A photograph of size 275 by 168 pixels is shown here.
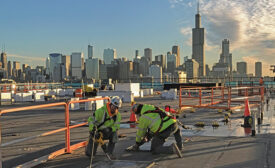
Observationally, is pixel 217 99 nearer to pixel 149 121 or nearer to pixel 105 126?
pixel 149 121

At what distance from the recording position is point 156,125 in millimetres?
7539

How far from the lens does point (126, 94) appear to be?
97.0 ft

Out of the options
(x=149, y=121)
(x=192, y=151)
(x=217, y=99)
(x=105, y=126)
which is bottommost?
(x=192, y=151)

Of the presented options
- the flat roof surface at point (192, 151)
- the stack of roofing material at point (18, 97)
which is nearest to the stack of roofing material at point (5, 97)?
the stack of roofing material at point (18, 97)

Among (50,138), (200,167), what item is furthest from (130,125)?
(200,167)

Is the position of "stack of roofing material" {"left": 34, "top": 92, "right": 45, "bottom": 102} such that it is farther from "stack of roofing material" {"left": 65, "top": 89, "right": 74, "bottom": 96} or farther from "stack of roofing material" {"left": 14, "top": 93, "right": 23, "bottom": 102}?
"stack of roofing material" {"left": 65, "top": 89, "right": 74, "bottom": 96}

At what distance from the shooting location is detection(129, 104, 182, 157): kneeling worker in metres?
7.48

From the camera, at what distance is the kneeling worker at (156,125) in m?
7.48

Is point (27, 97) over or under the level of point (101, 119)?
under

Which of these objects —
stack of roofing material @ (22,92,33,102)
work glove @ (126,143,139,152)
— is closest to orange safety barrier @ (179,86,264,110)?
work glove @ (126,143,139,152)

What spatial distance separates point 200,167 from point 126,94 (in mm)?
23184

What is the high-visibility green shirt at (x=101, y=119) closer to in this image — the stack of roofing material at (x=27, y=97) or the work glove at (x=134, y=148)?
the work glove at (x=134, y=148)

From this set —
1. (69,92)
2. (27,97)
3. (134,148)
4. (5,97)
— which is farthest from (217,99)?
(134,148)

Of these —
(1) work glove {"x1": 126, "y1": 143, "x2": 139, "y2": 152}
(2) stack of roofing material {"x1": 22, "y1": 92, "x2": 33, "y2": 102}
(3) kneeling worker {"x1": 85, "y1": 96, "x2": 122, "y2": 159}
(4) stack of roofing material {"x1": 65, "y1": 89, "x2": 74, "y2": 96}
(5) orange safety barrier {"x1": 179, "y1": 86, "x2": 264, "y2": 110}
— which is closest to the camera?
(3) kneeling worker {"x1": 85, "y1": 96, "x2": 122, "y2": 159}
